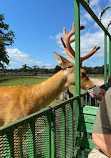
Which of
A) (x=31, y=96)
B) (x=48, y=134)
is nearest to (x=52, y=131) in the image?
(x=48, y=134)

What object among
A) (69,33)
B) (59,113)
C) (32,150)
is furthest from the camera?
(69,33)

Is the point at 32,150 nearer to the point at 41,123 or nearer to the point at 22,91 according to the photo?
the point at 41,123

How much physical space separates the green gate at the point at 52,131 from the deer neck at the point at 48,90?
0.63m

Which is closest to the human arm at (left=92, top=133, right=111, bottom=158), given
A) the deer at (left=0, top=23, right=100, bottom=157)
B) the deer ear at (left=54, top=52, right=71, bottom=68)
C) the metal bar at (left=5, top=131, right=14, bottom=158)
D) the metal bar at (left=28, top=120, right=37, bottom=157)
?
the metal bar at (left=28, top=120, right=37, bottom=157)

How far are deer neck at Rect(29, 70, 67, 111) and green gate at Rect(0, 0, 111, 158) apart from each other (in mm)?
627

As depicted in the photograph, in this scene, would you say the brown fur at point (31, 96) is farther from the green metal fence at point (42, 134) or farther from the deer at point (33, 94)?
the green metal fence at point (42, 134)

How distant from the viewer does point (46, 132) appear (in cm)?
145

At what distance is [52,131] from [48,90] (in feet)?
4.27

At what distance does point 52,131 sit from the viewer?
1.50 metres

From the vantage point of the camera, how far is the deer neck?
2629 mm

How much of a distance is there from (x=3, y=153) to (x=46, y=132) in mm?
555

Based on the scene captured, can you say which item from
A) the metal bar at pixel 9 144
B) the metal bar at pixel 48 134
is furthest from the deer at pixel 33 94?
the metal bar at pixel 9 144

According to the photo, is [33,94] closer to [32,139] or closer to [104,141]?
[32,139]

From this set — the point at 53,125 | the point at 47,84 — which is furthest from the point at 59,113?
the point at 47,84
